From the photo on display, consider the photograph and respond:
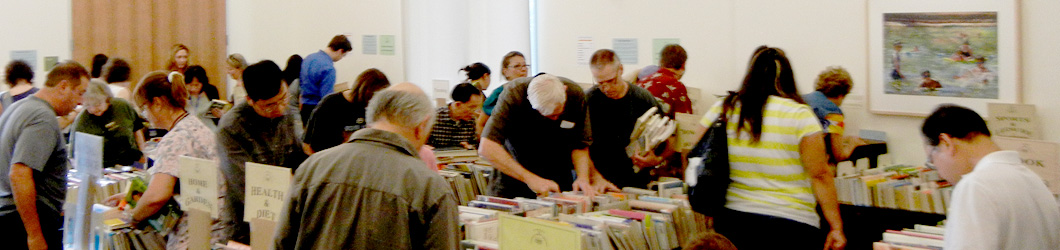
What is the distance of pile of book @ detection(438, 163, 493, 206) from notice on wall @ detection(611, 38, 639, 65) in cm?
290

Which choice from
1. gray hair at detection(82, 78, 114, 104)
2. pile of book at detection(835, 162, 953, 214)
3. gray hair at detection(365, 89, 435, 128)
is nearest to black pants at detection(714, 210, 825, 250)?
gray hair at detection(365, 89, 435, 128)

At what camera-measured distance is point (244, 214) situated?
3422mm

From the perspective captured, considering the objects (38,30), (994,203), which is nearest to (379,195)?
(994,203)

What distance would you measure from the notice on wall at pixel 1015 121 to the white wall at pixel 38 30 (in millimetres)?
8588

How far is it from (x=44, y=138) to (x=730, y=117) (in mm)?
2893

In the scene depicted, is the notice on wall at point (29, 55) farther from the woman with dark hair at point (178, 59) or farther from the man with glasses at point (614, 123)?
the man with glasses at point (614, 123)

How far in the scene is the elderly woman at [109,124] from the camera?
5.63m

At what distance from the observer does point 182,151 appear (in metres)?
3.61

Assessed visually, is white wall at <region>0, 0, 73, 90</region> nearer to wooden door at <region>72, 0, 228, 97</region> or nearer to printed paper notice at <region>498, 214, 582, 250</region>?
wooden door at <region>72, 0, 228, 97</region>

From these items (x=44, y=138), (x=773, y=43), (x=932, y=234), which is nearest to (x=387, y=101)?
(x=932, y=234)

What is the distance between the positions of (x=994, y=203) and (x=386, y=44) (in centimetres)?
890

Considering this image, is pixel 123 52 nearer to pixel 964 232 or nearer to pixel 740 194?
pixel 740 194

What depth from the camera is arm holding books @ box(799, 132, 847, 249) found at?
3.29m

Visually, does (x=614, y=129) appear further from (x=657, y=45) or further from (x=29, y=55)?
(x=29, y=55)
